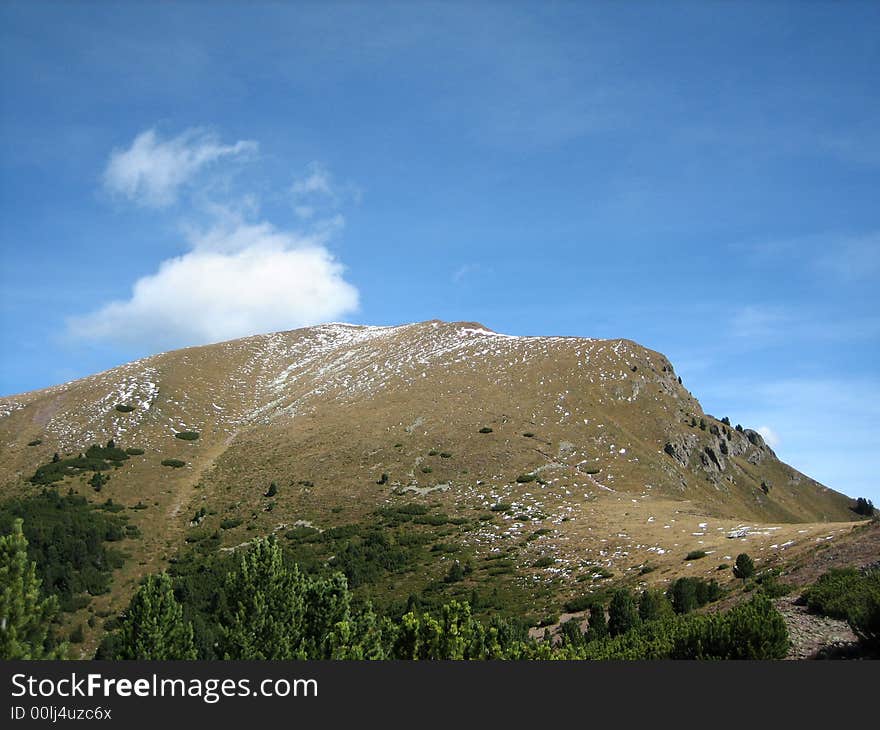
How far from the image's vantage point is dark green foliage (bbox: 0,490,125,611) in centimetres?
5050

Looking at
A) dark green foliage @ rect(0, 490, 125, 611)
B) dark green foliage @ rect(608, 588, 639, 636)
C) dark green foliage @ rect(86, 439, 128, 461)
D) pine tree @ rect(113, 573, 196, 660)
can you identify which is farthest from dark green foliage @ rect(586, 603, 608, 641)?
dark green foliage @ rect(86, 439, 128, 461)

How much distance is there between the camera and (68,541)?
55094 mm

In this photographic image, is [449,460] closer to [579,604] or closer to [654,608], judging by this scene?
[579,604]

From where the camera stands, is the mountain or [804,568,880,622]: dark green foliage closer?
[804,568,880,622]: dark green foliage

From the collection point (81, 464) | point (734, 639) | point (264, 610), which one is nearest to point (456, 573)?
point (264, 610)

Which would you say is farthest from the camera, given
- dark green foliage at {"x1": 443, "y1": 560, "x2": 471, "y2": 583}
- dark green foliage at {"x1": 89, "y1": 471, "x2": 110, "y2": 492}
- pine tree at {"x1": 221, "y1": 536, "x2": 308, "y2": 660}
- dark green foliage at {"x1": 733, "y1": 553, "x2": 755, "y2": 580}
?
dark green foliage at {"x1": 89, "y1": 471, "x2": 110, "y2": 492}

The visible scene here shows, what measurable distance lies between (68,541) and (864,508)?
100 metres

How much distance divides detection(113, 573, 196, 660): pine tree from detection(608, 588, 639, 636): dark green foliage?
18.5 meters

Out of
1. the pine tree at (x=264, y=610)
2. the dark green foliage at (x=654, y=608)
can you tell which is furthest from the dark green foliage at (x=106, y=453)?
the dark green foliage at (x=654, y=608)

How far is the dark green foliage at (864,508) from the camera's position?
91.9m

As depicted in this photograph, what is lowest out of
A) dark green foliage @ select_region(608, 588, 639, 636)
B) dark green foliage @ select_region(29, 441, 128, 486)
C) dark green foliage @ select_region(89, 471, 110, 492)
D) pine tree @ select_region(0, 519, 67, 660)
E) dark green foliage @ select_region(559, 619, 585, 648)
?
dark green foliage @ select_region(559, 619, 585, 648)

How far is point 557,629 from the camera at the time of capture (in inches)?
1330

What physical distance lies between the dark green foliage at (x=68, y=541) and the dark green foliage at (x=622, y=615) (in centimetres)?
3923

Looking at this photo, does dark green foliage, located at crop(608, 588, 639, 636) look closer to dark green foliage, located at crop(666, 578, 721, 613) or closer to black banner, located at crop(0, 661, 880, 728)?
dark green foliage, located at crop(666, 578, 721, 613)
